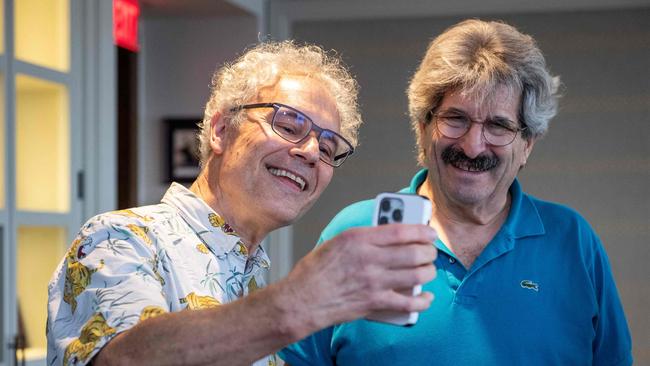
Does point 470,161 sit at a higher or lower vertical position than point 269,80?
lower

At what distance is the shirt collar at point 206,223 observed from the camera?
5.17 feet

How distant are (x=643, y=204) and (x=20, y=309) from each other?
9.31 feet

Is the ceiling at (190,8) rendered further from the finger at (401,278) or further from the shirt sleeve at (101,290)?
the finger at (401,278)

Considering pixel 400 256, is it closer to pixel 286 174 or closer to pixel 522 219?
pixel 286 174

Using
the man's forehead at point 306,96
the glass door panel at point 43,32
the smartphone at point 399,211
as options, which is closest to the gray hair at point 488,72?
the man's forehead at point 306,96

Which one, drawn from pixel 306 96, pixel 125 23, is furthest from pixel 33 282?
pixel 306 96

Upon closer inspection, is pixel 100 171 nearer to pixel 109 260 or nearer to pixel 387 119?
pixel 387 119

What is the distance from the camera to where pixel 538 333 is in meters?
1.99

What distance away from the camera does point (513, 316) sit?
2.00 meters

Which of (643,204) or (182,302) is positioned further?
(643,204)

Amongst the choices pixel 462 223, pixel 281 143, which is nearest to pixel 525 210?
pixel 462 223

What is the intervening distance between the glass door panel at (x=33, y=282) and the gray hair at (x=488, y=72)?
161 centimetres

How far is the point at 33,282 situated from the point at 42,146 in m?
0.46

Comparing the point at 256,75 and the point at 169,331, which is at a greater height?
the point at 256,75
